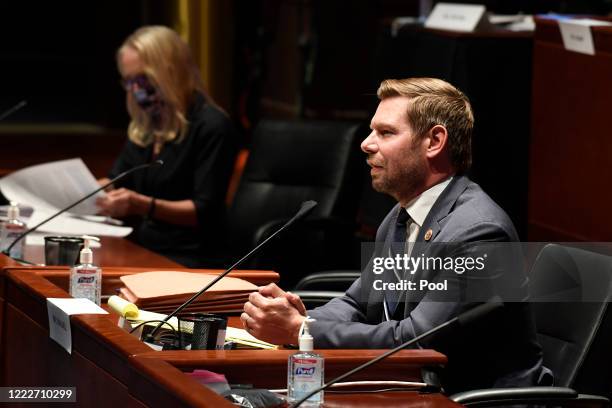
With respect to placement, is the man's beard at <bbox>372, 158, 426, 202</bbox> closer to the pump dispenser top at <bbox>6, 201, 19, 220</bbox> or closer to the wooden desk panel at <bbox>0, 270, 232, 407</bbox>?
the wooden desk panel at <bbox>0, 270, 232, 407</bbox>

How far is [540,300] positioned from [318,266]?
181 cm

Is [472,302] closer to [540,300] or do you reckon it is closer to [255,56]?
[540,300]

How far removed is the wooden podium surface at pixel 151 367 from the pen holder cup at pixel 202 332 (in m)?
0.15

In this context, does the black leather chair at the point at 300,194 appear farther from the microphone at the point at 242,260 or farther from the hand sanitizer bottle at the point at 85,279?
the microphone at the point at 242,260

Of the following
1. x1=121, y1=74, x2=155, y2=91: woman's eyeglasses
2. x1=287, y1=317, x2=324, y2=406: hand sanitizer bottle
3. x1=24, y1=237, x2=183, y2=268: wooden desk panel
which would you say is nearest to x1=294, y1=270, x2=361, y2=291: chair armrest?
x1=24, y1=237, x2=183, y2=268: wooden desk panel

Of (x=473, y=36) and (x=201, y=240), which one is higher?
(x=473, y=36)

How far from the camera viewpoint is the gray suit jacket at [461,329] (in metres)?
2.65

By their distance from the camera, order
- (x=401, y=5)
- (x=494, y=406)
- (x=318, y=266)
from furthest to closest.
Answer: (x=401, y=5) < (x=318, y=266) < (x=494, y=406)

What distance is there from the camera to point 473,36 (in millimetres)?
4832

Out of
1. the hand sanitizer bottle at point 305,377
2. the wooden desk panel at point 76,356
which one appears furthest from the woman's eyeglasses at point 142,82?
the hand sanitizer bottle at point 305,377

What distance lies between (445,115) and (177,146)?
2062mm

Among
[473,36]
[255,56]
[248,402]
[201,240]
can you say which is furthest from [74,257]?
[255,56]

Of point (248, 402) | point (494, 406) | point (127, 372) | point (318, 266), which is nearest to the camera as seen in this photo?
point (248, 402)

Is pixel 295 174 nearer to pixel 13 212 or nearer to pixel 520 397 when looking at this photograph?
pixel 13 212
